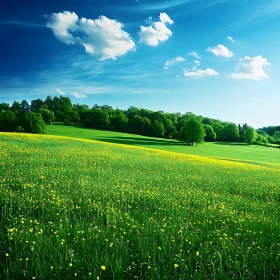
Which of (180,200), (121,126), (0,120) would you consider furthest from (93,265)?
(121,126)

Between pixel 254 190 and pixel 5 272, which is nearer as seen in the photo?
pixel 5 272

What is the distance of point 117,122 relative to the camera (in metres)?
113

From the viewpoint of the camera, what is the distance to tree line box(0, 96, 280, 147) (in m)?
76.9

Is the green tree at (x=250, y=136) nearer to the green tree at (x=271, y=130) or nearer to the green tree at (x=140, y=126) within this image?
the green tree at (x=140, y=126)

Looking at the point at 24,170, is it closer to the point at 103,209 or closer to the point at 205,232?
the point at 103,209

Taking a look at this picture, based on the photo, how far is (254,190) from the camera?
13.4 m

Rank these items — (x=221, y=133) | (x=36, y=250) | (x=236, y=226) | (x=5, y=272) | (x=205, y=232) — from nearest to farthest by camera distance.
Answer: (x=5, y=272)
(x=36, y=250)
(x=205, y=232)
(x=236, y=226)
(x=221, y=133)

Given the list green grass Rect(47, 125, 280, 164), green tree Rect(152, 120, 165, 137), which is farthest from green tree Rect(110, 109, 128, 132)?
green grass Rect(47, 125, 280, 164)

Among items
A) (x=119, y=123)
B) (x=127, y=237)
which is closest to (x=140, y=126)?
(x=119, y=123)

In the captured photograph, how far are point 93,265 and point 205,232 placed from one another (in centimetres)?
313

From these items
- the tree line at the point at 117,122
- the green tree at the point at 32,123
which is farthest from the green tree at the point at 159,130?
the green tree at the point at 32,123

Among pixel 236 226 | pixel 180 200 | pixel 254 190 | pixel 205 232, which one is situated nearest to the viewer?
pixel 205 232

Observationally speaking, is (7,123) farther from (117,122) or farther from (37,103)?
(37,103)

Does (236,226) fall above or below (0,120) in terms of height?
below
